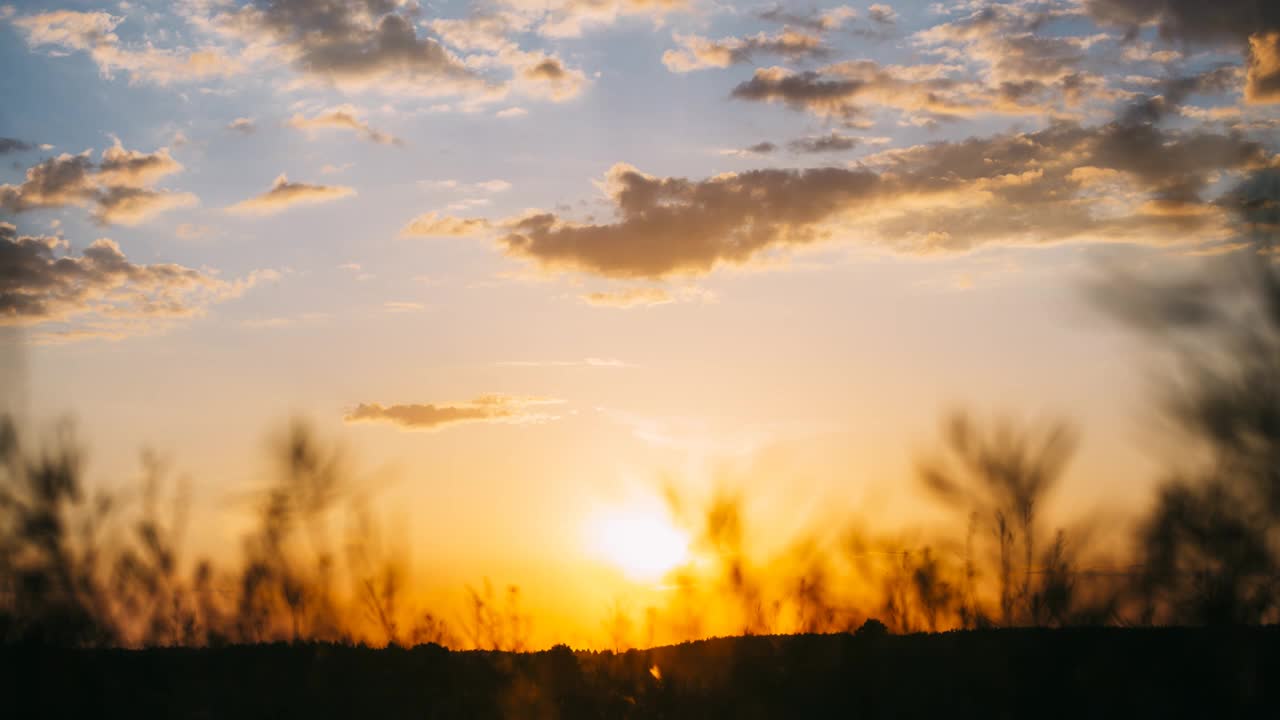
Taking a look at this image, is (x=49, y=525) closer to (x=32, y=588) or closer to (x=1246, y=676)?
(x=32, y=588)

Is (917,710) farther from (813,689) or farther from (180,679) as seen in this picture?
(180,679)

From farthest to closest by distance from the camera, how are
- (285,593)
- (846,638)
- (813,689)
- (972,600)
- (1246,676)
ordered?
1. (285,593)
2. (972,600)
3. (846,638)
4. (813,689)
5. (1246,676)

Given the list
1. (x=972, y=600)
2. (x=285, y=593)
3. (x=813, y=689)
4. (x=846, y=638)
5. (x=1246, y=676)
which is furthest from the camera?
(x=285, y=593)

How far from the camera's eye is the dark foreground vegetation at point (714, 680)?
52.7 ft

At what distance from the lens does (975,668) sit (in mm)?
17219

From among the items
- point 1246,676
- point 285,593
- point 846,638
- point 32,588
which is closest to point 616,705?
point 846,638

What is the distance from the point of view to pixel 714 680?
1780 cm

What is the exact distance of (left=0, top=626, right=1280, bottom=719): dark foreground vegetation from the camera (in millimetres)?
16078

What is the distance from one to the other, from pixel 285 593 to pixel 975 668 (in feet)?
A: 88.0

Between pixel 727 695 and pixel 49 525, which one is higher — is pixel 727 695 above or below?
below

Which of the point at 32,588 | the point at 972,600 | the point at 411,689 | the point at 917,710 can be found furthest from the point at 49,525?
the point at 917,710

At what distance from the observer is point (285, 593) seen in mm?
38156

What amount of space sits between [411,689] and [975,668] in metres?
8.36

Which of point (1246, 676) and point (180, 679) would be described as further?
point (180, 679)
